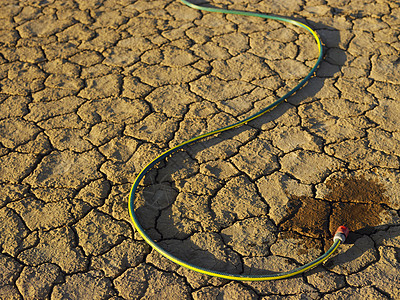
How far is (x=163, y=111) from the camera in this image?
150 inches

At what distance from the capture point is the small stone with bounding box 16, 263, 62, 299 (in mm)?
2625

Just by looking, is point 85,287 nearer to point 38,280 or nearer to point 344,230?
point 38,280

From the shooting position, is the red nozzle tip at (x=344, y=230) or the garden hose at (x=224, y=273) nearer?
the garden hose at (x=224, y=273)

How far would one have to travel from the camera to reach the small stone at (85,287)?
8.57ft

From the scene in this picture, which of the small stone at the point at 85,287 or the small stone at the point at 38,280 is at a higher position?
the small stone at the point at 85,287

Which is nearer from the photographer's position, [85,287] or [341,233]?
[85,287]

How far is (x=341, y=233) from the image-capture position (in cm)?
276

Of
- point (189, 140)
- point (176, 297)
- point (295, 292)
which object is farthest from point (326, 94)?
point (176, 297)

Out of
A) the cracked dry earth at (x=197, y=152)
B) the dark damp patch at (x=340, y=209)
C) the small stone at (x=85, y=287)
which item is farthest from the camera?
the dark damp patch at (x=340, y=209)

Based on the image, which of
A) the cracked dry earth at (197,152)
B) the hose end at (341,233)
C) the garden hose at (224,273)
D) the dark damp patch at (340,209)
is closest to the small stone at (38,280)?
the cracked dry earth at (197,152)

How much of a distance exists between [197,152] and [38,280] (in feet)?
4.56

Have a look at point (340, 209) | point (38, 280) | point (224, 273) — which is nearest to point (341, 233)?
point (340, 209)

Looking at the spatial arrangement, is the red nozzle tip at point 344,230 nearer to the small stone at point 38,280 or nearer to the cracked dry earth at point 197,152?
the cracked dry earth at point 197,152

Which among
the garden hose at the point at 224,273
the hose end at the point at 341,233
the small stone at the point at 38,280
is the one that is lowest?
the small stone at the point at 38,280
